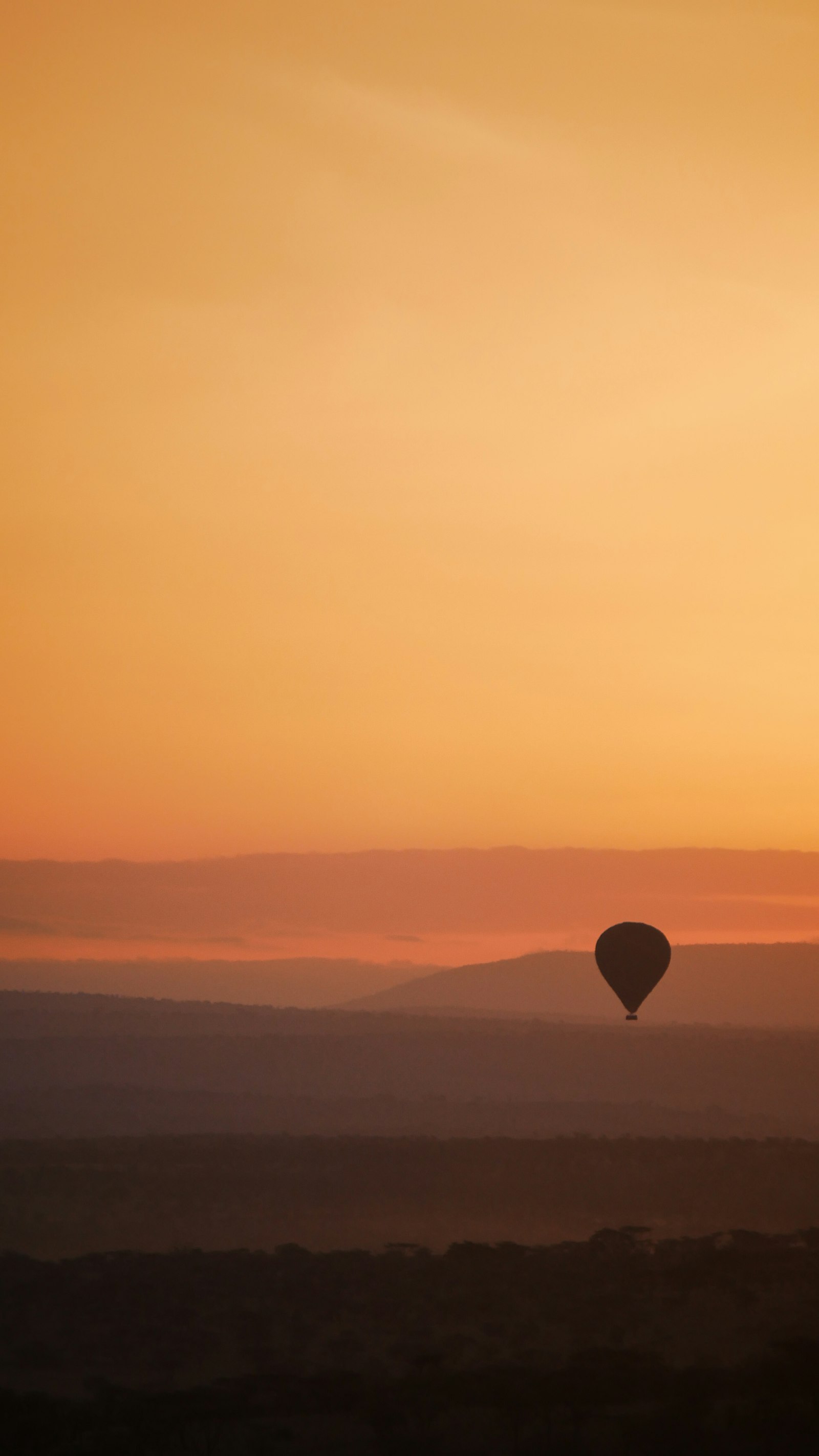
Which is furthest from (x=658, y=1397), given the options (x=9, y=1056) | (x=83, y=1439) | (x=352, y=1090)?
(x=9, y=1056)

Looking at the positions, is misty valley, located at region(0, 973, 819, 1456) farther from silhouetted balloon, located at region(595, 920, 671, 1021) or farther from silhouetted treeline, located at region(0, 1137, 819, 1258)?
silhouetted balloon, located at region(595, 920, 671, 1021)

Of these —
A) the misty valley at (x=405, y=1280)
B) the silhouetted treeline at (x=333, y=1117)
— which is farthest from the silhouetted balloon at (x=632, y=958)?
the silhouetted treeline at (x=333, y=1117)

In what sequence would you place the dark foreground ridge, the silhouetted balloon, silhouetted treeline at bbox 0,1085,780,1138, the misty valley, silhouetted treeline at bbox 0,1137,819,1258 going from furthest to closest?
silhouetted treeline at bbox 0,1085,780,1138
the silhouetted balloon
silhouetted treeline at bbox 0,1137,819,1258
the misty valley
the dark foreground ridge

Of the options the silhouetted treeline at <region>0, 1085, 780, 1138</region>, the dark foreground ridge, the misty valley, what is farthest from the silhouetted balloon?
the dark foreground ridge

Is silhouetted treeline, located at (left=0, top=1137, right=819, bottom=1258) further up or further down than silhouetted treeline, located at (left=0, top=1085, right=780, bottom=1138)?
further down

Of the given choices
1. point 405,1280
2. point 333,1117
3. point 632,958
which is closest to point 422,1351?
point 405,1280

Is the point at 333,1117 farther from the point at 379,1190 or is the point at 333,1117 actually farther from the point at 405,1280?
the point at 405,1280

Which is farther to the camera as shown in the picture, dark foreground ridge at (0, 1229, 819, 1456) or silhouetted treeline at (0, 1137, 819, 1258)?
silhouetted treeline at (0, 1137, 819, 1258)

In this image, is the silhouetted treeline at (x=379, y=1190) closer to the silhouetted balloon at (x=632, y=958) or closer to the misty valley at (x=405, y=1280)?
the misty valley at (x=405, y=1280)
